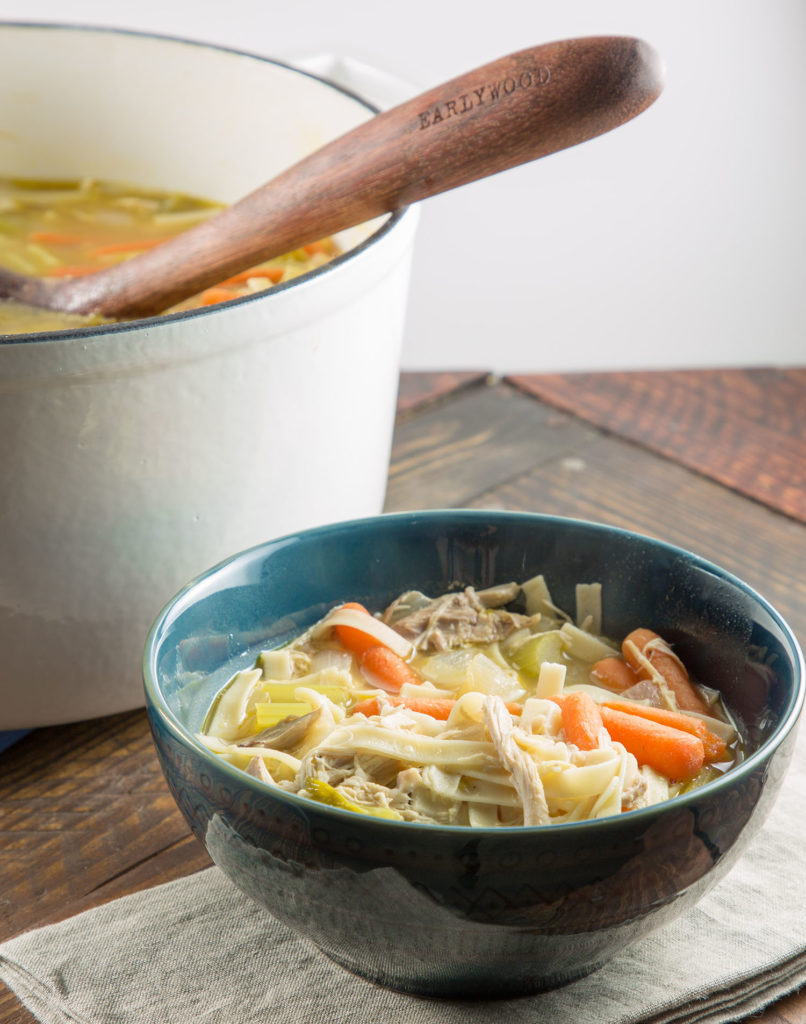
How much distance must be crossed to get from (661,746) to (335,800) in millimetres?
204

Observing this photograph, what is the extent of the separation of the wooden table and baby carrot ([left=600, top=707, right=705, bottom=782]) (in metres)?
0.15

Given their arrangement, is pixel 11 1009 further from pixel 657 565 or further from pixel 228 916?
pixel 657 565

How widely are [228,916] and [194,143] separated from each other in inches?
36.4

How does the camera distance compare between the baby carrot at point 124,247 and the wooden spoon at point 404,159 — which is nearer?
the wooden spoon at point 404,159

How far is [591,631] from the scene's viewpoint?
905mm

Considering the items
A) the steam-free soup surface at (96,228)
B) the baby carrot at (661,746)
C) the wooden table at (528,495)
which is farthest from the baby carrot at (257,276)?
the baby carrot at (661,746)

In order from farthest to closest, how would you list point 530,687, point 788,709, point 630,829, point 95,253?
point 95,253 → point 530,687 → point 788,709 → point 630,829

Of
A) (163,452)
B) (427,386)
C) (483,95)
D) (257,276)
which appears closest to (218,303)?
(163,452)

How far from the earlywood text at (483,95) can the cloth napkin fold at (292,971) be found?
552mm

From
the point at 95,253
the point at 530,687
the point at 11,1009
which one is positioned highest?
the point at 95,253

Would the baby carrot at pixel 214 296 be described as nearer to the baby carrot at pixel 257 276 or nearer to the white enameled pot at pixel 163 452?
the baby carrot at pixel 257 276

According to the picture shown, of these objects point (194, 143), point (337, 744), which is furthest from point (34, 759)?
point (194, 143)

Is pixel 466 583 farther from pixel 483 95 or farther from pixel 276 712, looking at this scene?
pixel 483 95

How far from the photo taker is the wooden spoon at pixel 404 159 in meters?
0.81
